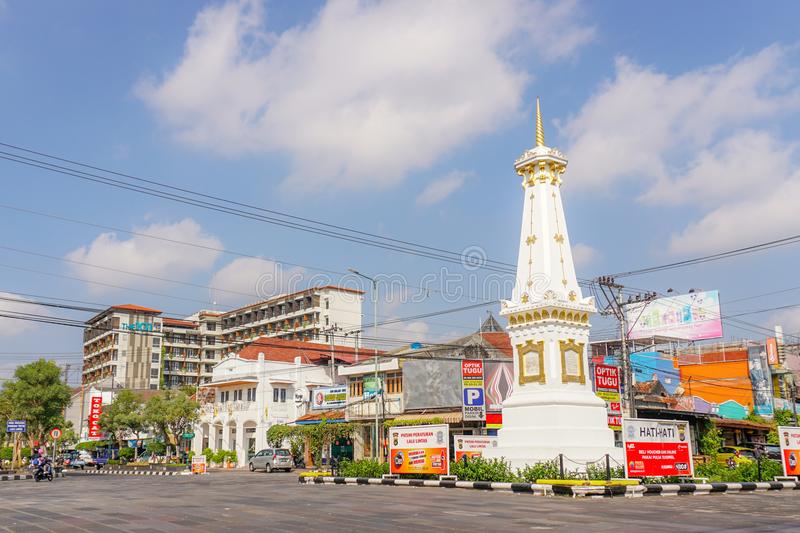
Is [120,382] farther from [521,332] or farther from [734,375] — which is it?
[521,332]

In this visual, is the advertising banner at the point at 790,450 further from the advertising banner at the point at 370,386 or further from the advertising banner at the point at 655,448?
the advertising banner at the point at 370,386

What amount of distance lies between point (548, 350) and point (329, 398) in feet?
111

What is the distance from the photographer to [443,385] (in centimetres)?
4647

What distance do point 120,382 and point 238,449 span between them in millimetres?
55560

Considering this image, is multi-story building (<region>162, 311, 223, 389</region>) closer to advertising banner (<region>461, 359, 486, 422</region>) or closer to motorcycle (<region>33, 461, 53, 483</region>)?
motorcycle (<region>33, 461, 53, 483</region>)

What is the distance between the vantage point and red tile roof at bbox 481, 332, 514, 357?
55.8 meters

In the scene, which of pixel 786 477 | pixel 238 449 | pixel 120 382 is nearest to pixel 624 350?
pixel 786 477

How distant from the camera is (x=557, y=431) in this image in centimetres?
2286

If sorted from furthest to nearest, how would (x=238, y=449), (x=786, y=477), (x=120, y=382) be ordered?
(x=120, y=382) → (x=238, y=449) → (x=786, y=477)

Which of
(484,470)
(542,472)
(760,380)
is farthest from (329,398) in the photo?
(760,380)

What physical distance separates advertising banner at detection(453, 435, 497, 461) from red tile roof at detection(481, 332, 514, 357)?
29.5 m

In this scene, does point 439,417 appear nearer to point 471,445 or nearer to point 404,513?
point 471,445

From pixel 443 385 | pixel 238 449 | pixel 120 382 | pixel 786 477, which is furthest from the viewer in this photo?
pixel 120 382

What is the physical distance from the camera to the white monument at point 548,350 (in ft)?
75.8
